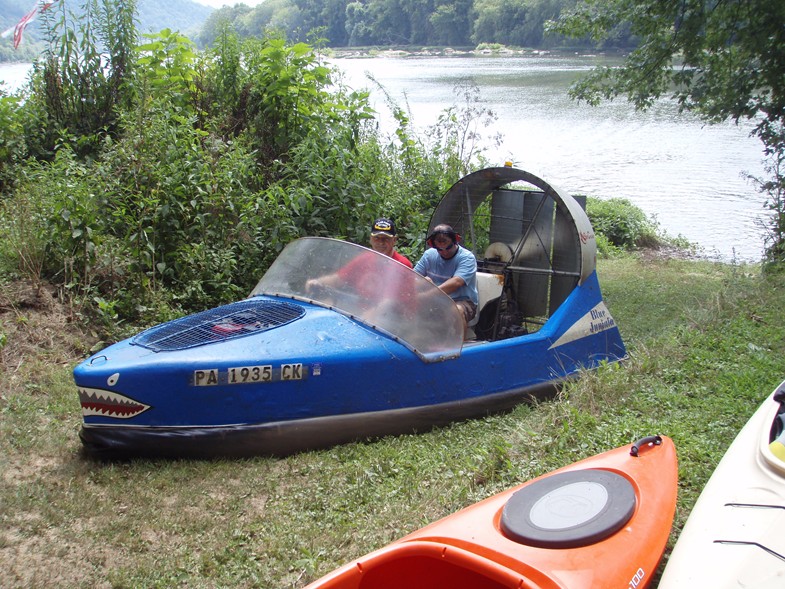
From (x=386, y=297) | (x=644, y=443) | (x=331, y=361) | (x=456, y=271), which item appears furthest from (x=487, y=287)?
(x=644, y=443)

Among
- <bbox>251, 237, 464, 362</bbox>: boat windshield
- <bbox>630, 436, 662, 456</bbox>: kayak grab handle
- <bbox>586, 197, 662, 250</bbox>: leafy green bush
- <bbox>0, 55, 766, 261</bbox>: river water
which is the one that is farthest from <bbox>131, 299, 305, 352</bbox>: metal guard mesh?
<bbox>586, 197, 662, 250</bbox>: leafy green bush

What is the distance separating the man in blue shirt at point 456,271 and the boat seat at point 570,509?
124 inches

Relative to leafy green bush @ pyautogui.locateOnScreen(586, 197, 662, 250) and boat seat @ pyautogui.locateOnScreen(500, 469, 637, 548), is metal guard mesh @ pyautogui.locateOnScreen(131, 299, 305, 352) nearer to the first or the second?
boat seat @ pyautogui.locateOnScreen(500, 469, 637, 548)

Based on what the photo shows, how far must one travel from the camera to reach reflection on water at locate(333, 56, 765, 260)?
18.9 m

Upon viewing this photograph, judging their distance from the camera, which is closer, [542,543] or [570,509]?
[542,543]

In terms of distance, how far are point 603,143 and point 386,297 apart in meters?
24.1

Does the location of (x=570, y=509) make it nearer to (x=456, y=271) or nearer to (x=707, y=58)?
(x=456, y=271)

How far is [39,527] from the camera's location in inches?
160

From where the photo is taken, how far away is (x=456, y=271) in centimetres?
653

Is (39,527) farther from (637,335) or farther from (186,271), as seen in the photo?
(637,335)

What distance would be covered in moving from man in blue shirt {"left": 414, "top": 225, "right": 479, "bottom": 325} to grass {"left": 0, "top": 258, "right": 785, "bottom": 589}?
1113 millimetres

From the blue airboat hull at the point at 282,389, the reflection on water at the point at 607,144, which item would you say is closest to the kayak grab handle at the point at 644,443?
the blue airboat hull at the point at 282,389

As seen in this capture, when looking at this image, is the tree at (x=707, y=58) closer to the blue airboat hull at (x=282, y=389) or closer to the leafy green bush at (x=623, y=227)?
the leafy green bush at (x=623, y=227)

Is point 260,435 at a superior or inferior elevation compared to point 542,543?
inferior
